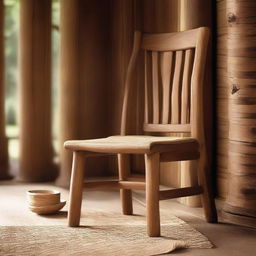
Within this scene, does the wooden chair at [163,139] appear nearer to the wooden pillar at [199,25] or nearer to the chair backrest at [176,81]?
the chair backrest at [176,81]

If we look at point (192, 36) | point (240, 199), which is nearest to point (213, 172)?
point (240, 199)

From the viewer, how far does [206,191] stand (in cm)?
274

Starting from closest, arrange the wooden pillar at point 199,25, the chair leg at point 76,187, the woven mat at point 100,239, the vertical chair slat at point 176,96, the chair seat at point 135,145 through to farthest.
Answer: the woven mat at point 100,239 → the chair seat at point 135,145 → the chair leg at point 76,187 → the vertical chair slat at point 176,96 → the wooden pillar at point 199,25

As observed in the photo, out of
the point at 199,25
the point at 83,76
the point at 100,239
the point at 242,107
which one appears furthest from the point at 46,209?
the point at 83,76

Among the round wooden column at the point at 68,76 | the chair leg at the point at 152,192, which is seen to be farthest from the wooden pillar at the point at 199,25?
the round wooden column at the point at 68,76

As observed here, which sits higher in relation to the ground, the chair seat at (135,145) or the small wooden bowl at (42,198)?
the chair seat at (135,145)

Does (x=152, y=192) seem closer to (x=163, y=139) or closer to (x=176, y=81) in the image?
(x=163, y=139)

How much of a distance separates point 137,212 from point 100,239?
2.05 ft

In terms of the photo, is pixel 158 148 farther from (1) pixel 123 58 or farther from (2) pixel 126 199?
(1) pixel 123 58

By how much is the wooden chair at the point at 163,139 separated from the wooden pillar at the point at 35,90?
115 cm

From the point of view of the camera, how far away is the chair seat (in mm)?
2381

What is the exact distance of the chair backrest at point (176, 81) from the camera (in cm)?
271

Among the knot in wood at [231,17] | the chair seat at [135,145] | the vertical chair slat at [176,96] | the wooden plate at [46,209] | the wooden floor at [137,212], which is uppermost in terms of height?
the knot in wood at [231,17]

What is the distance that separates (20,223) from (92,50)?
1679 millimetres
